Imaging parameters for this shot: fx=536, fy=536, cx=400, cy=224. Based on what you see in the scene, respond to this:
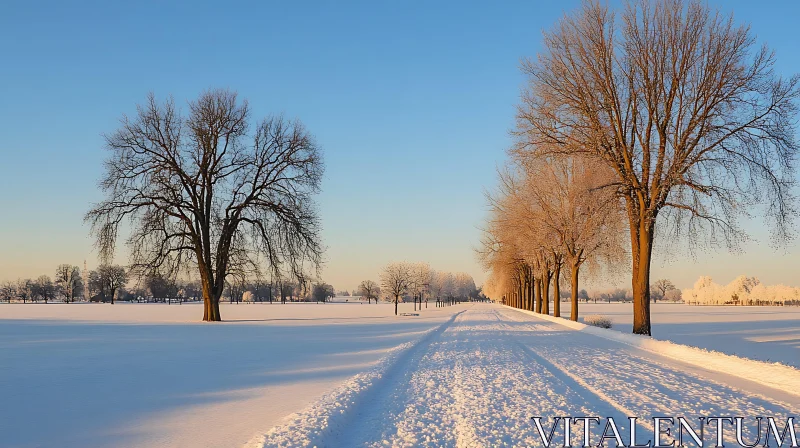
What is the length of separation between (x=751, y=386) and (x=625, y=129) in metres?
13.0

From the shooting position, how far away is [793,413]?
7.57 m

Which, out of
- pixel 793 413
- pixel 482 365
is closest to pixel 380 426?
pixel 793 413

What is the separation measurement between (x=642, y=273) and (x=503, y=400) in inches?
543

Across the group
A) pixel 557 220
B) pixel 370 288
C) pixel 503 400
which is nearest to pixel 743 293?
pixel 370 288

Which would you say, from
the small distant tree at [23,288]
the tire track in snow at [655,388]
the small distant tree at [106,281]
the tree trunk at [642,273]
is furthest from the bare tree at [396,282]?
the small distant tree at [23,288]

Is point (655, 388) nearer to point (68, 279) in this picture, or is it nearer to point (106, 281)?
point (106, 281)

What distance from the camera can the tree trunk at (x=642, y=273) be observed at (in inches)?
780

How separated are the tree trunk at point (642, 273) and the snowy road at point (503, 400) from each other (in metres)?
6.16

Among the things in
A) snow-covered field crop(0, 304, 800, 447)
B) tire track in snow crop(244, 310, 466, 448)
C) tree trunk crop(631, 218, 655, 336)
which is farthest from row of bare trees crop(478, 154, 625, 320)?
tire track in snow crop(244, 310, 466, 448)

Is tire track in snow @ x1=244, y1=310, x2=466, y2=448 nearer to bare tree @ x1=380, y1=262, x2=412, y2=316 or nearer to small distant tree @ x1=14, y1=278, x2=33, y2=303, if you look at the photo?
bare tree @ x1=380, y1=262, x2=412, y2=316

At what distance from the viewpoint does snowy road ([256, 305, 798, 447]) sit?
248 inches

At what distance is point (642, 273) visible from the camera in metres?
20.1

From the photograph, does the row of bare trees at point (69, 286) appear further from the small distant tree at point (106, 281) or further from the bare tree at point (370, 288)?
the bare tree at point (370, 288)

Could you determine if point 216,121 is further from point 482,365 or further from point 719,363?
point 719,363
